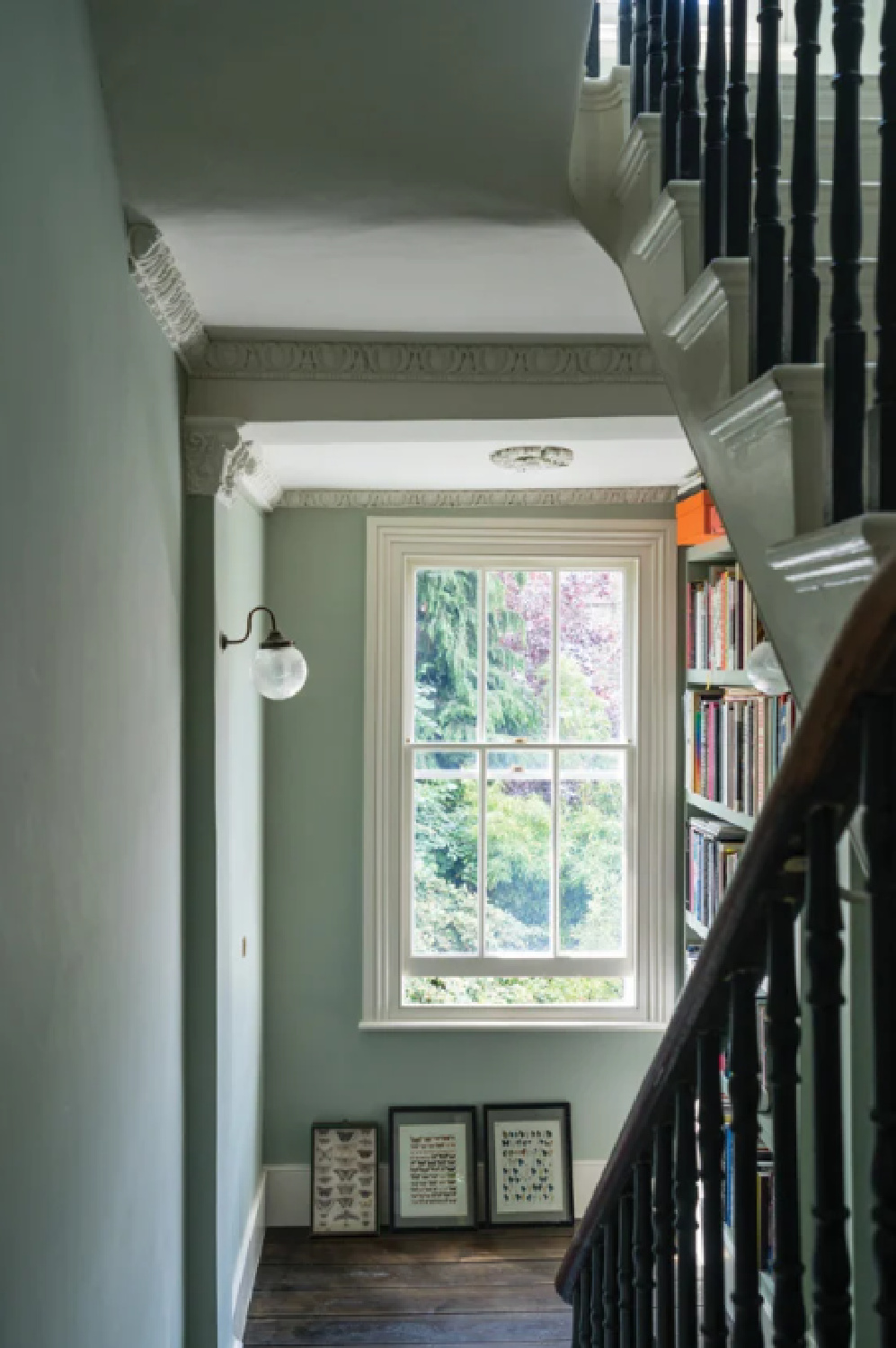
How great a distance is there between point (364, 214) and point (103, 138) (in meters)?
0.44

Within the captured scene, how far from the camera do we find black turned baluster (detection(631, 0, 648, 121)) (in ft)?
5.25

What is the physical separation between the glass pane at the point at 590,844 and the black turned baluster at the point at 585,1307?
2.34 m

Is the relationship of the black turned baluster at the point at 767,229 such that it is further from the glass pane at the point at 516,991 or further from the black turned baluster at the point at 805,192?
the glass pane at the point at 516,991

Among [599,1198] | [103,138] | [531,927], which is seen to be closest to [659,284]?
[103,138]

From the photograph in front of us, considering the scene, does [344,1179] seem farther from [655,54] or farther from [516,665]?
[655,54]

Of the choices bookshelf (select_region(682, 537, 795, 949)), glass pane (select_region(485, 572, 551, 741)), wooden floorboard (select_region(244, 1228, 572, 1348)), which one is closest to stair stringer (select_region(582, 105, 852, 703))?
bookshelf (select_region(682, 537, 795, 949))

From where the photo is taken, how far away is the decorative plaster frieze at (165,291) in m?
1.80

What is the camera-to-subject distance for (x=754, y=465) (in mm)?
1186

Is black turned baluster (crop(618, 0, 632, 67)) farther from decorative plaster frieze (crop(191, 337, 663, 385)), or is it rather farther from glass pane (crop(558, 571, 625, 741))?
glass pane (crop(558, 571, 625, 741))

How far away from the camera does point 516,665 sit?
3.96m

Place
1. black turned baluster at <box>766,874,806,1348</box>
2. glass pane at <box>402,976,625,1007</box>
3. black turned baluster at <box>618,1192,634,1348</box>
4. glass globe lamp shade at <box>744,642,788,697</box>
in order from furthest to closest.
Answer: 1. glass pane at <box>402,976,625,1007</box>
2. glass globe lamp shade at <box>744,642,788,697</box>
3. black turned baluster at <box>618,1192,634,1348</box>
4. black turned baluster at <box>766,874,806,1348</box>

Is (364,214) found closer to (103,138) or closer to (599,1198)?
(103,138)

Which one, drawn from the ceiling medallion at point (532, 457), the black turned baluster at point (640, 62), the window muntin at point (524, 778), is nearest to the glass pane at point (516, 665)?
the window muntin at point (524, 778)

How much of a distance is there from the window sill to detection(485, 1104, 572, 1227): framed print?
305 millimetres
